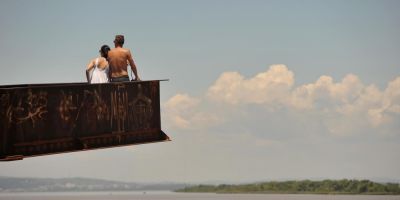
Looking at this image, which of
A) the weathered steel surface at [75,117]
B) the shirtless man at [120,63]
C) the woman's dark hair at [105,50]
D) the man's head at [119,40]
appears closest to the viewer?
the weathered steel surface at [75,117]

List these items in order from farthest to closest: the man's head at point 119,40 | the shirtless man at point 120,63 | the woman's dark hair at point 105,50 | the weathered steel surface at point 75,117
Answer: the woman's dark hair at point 105,50, the man's head at point 119,40, the shirtless man at point 120,63, the weathered steel surface at point 75,117

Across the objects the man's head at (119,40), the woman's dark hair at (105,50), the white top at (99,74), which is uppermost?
the man's head at (119,40)

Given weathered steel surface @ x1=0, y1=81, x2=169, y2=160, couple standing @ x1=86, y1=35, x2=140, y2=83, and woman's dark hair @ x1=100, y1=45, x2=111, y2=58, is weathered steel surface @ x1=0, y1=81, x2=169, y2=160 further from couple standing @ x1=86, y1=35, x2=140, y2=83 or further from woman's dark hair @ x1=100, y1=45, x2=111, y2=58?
woman's dark hair @ x1=100, y1=45, x2=111, y2=58

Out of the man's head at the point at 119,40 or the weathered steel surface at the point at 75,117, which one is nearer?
the weathered steel surface at the point at 75,117

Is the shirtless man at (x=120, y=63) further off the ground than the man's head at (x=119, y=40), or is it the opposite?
the man's head at (x=119, y=40)

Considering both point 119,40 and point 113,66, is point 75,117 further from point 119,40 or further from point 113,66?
point 119,40

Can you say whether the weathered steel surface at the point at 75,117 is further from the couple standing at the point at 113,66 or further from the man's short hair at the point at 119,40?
the man's short hair at the point at 119,40

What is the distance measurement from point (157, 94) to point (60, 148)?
3.25 meters

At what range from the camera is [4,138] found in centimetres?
1925

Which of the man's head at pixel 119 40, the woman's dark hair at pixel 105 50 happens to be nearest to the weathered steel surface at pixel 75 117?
the man's head at pixel 119 40

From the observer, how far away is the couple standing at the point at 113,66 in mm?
23406

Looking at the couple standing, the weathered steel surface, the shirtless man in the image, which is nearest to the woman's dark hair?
the couple standing

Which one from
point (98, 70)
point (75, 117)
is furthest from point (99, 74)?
point (75, 117)

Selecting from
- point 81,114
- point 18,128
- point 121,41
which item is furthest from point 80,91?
point 121,41
